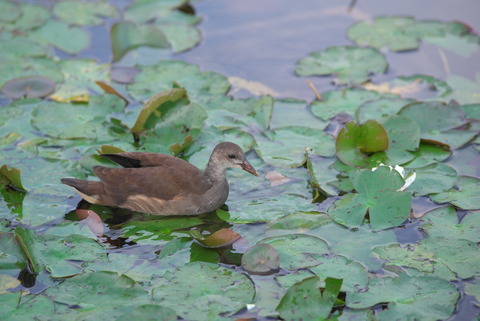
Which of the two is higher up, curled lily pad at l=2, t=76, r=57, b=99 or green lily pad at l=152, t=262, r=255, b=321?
curled lily pad at l=2, t=76, r=57, b=99

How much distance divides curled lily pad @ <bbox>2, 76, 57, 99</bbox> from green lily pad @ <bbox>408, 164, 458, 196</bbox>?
4.11m

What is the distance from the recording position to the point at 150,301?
485 cm

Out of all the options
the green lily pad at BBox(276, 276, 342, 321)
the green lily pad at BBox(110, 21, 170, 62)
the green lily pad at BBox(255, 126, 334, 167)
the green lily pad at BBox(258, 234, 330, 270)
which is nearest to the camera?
the green lily pad at BBox(276, 276, 342, 321)

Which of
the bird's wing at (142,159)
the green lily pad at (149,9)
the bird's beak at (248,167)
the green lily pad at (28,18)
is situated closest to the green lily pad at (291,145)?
the bird's beak at (248,167)

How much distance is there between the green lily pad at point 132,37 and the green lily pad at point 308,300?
473 cm

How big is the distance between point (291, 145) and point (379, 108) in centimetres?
116

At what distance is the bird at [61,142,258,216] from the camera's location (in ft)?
19.4

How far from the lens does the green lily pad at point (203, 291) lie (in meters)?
4.73

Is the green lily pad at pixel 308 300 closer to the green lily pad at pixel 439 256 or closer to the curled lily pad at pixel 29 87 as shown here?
the green lily pad at pixel 439 256

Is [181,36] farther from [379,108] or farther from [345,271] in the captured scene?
[345,271]

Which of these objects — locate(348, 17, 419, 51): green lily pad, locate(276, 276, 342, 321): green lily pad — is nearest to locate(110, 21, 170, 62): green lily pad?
locate(348, 17, 419, 51): green lily pad

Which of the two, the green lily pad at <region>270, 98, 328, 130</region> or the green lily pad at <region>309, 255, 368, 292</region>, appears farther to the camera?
the green lily pad at <region>270, 98, 328, 130</region>

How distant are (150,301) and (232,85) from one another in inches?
143

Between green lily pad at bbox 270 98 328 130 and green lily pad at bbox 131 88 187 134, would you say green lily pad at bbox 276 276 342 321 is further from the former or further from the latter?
green lily pad at bbox 131 88 187 134
